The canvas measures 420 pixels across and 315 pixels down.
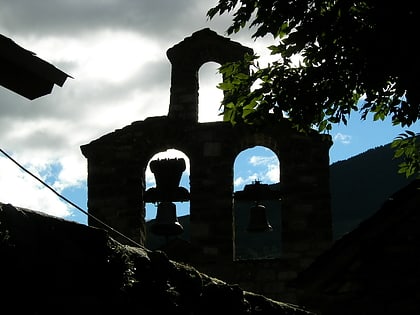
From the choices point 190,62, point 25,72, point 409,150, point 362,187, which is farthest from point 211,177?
point 362,187

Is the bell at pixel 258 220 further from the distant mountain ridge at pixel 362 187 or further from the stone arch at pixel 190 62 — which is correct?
the distant mountain ridge at pixel 362 187

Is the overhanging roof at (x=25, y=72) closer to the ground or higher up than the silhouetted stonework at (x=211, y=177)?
closer to the ground

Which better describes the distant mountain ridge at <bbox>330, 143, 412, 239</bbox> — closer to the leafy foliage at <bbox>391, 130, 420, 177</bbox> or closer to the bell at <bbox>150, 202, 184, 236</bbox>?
the bell at <bbox>150, 202, 184, 236</bbox>

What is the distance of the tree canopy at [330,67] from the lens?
231 inches

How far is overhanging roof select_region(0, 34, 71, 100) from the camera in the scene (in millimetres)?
4344

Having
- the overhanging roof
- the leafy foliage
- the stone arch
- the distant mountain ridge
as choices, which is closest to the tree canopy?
the leafy foliage

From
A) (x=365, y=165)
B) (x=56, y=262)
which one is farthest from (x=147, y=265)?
(x=365, y=165)

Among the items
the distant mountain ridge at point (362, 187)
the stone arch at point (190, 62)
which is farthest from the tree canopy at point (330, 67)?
the distant mountain ridge at point (362, 187)

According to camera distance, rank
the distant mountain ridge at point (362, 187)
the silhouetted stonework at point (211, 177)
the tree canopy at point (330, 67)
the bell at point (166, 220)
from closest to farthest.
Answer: the tree canopy at point (330, 67)
the silhouetted stonework at point (211, 177)
the bell at point (166, 220)
the distant mountain ridge at point (362, 187)

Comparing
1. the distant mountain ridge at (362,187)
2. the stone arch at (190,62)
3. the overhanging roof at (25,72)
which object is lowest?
the overhanging roof at (25,72)

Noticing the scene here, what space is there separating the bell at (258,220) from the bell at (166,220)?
35.5 inches

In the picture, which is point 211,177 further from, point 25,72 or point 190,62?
point 25,72

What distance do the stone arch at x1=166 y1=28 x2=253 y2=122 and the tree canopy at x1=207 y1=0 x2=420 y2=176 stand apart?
12.1 ft

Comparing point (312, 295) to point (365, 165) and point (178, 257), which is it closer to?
point (178, 257)
